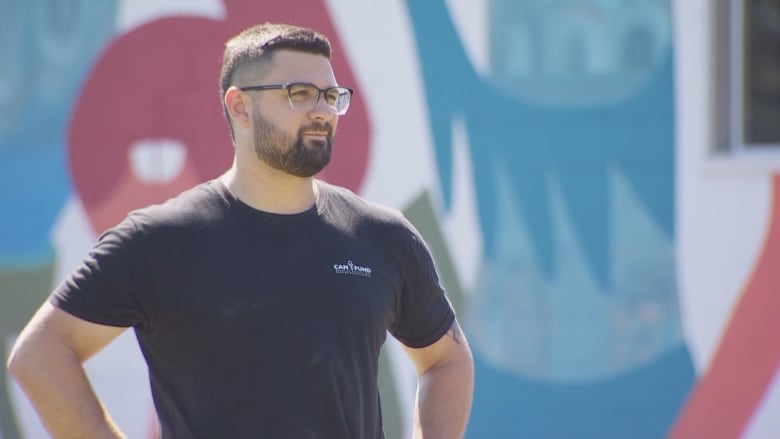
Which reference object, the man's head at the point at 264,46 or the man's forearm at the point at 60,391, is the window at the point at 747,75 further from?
→ the man's forearm at the point at 60,391

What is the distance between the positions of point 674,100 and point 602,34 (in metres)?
0.52

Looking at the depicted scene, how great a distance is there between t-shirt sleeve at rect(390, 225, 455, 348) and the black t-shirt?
177mm

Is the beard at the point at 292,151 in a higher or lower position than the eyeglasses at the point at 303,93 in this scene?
lower

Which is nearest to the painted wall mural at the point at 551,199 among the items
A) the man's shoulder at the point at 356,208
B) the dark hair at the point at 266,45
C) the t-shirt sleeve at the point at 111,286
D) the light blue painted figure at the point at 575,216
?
the light blue painted figure at the point at 575,216

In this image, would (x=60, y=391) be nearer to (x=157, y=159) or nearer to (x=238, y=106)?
(x=238, y=106)

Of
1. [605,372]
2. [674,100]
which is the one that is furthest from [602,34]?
[605,372]

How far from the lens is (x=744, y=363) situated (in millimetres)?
6270

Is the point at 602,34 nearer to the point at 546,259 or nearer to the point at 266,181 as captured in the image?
the point at 546,259

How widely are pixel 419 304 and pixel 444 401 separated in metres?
0.28

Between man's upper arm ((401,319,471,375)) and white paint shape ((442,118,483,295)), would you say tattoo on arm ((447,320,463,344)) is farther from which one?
white paint shape ((442,118,483,295))

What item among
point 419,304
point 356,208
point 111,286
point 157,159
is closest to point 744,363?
point 157,159

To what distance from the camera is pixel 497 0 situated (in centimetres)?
626

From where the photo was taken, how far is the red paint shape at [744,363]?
6.27 m

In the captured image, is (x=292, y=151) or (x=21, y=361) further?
(x=292, y=151)
